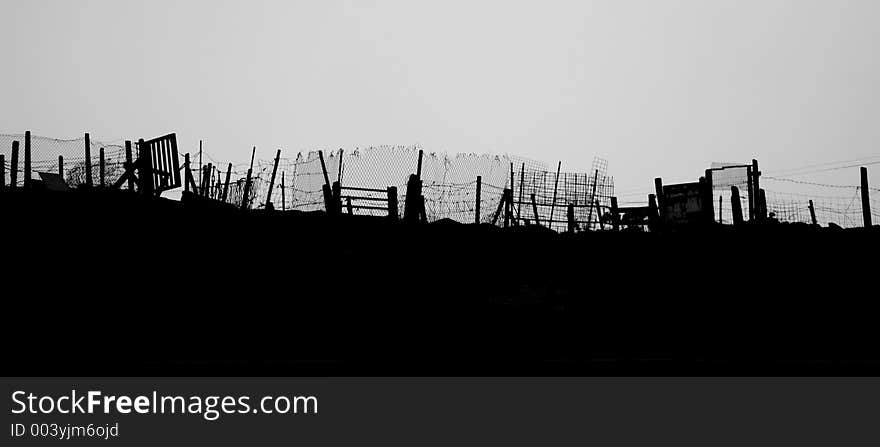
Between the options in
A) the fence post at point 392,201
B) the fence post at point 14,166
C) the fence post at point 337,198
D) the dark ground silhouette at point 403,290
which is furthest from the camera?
the fence post at point 337,198

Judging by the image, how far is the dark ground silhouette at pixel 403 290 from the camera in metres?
9.27

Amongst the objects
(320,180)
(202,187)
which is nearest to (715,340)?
(320,180)

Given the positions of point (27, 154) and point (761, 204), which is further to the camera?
point (761, 204)

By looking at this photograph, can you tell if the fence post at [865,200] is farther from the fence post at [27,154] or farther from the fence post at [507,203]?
the fence post at [27,154]

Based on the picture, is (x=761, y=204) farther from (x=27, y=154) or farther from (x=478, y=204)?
(x=27, y=154)

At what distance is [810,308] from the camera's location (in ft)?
35.8

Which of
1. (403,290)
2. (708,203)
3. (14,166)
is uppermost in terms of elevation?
(14,166)

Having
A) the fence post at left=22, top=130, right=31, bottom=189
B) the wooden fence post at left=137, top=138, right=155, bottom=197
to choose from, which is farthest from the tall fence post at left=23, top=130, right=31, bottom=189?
the wooden fence post at left=137, top=138, right=155, bottom=197

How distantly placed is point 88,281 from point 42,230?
809 millimetres

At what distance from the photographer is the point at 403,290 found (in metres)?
10.6

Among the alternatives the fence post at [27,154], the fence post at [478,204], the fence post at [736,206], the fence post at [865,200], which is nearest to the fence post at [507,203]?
the fence post at [478,204]

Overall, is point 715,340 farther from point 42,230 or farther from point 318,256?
point 42,230

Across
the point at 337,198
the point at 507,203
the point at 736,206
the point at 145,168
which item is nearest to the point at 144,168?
the point at 145,168

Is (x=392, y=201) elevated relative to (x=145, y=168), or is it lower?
lower
